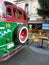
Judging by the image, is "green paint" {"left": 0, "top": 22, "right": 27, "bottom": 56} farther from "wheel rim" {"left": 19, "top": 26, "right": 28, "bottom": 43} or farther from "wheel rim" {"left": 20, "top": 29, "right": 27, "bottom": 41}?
"wheel rim" {"left": 20, "top": 29, "right": 27, "bottom": 41}

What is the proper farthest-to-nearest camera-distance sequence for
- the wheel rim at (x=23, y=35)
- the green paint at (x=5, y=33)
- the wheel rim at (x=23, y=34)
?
the wheel rim at (x=23, y=34)
the wheel rim at (x=23, y=35)
the green paint at (x=5, y=33)

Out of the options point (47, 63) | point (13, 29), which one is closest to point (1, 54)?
point (13, 29)

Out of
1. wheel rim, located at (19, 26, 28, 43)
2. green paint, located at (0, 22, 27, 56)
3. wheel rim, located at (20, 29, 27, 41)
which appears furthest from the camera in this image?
wheel rim, located at (20, 29, 27, 41)

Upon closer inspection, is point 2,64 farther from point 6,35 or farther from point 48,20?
point 48,20

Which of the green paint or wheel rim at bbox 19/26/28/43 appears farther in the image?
wheel rim at bbox 19/26/28/43

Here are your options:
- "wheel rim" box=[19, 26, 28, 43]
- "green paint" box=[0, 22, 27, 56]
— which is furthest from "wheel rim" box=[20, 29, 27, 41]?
"green paint" box=[0, 22, 27, 56]

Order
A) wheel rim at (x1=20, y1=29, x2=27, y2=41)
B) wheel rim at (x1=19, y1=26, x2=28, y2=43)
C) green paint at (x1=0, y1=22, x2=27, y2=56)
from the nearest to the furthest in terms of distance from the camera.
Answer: green paint at (x1=0, y1=22, x2=27, y2=56) < wheel rim at (x1=19, y1=26, x2=28, y2=43) < wheel rim at (x1=20, y1=29, x2=27, y2=41)

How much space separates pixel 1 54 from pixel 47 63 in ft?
7.16

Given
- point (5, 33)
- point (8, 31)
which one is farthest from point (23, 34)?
point (5, 33)

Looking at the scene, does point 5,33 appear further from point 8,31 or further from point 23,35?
point 23,35

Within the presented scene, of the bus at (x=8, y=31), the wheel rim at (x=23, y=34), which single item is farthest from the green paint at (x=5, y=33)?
the wheel rim at (x=23, y=34)

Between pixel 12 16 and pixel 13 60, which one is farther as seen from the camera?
pixel 13 60

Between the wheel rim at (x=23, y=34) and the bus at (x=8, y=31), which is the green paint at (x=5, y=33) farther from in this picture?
the wheel rim at (x=23, y=34)

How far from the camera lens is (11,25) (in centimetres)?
661
